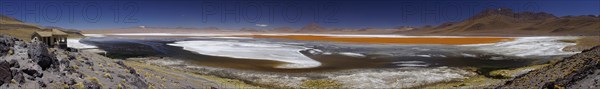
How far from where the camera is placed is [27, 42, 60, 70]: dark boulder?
9148mm

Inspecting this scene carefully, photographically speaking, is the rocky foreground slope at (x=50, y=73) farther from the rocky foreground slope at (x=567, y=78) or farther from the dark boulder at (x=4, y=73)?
the rocky foreground slope at (x=567, y=78)

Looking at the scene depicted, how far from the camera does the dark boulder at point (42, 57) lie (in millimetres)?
9148

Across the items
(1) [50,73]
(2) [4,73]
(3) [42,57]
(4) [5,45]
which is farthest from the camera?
(4) [5,45]

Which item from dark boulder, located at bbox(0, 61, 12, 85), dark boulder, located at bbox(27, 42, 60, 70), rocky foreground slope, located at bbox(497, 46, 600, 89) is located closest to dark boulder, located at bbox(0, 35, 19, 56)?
dark boulder, located at bbox(27, 42, 60, 70)

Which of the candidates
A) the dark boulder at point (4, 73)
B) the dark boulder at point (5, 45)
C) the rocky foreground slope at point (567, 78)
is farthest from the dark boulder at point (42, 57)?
the rocky foreground slope at point (567, 78)

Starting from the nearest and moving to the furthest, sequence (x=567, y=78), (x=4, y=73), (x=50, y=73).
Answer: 1. (x=4, y=73)
2. (x=567, y=78)
3. (x=50, y=73)

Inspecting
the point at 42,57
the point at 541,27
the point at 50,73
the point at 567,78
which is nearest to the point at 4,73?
the point at 50,73

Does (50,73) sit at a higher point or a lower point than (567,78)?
higher

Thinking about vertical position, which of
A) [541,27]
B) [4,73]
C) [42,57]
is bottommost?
[4,73]

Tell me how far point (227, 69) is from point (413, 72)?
32.0ft

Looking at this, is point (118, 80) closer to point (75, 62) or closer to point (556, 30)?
point (75, 62)

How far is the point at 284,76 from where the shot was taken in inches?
787

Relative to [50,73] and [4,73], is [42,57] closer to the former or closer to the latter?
[50,73]

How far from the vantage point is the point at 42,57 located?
9281mm
